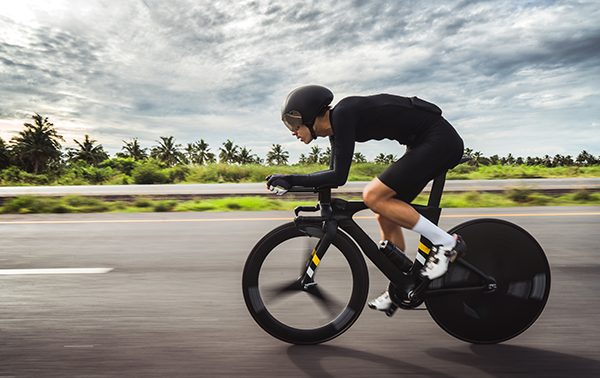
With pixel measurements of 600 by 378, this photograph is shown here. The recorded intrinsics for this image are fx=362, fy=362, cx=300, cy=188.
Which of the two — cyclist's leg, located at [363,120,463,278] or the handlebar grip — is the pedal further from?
the handlebar grip

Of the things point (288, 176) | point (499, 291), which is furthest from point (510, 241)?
point (288, 176)

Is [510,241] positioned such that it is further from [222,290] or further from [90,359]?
[90,359]

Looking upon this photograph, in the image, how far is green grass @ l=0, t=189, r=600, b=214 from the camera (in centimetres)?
789

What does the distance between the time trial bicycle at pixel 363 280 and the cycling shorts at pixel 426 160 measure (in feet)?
0.45

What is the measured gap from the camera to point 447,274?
209 cm

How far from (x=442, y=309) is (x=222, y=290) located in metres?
1.74

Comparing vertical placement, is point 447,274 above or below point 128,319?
above

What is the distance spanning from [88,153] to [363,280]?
83732 millimetres

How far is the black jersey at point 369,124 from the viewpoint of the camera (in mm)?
1890

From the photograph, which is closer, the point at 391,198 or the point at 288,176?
the point at 288,176

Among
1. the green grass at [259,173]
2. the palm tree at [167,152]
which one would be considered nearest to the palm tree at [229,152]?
the palm tree at [167,152]

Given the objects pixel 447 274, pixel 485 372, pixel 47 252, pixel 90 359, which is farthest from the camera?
pixel 47 252

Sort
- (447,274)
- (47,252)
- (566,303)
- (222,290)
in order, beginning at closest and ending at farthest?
(447,274), (566,303), (222,290), (47,252)

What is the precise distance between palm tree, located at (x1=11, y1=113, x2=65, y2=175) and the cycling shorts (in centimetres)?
7159
